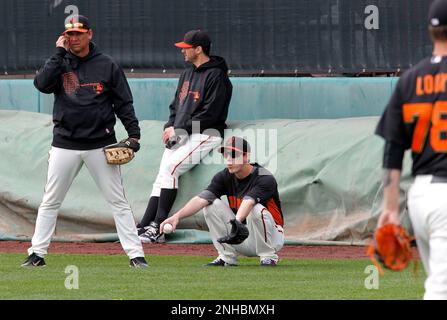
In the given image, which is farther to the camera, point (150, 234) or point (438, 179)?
point (150, 234)

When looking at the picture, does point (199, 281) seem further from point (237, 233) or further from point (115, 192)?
point (115, 192)

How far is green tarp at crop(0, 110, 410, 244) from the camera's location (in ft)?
40.0

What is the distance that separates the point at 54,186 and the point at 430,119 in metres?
4.97

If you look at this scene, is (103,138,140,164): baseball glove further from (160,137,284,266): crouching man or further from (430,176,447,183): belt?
(430,176,447,183): belt

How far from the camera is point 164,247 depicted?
40.1 ft

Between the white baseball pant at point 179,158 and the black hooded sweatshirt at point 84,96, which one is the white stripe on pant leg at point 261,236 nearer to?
the black hooded sweatshirt at point 84,96

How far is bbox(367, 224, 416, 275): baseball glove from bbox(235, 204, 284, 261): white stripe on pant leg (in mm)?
4313

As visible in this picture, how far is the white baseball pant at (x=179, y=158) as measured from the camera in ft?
40.5

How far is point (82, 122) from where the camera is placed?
31.4 feet

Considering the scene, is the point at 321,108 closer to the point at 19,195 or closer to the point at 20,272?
the point at 19,195

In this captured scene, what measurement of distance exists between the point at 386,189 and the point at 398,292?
2.87 m

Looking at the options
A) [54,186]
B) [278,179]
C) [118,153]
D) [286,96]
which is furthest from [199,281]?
[286,96]

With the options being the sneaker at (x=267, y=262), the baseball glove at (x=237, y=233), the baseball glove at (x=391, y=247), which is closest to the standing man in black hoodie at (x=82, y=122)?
the baseball glove at (x=237, y=233)

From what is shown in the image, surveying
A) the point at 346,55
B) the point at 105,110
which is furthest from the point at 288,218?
the point at 105,110
